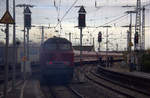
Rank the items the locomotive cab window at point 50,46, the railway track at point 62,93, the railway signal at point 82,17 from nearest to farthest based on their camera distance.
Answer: the railway track at point 62,93
the locomotive cab window at point 50,46
the railway signal at point 82,17

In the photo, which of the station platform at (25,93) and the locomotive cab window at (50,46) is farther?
the locomotive cab window at (50,46)

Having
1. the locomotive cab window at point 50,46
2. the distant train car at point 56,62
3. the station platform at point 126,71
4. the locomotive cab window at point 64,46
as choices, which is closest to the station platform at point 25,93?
the distant train car at point 56,62

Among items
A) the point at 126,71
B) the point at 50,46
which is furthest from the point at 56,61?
the point at 126,71

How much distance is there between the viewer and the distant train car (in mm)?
23438

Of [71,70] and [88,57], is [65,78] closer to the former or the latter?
[71,70]

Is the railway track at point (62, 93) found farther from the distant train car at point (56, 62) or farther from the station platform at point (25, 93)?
the distant train car at point (56, 62)

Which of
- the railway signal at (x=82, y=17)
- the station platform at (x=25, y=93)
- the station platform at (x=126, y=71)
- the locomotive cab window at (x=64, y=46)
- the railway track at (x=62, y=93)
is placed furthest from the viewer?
the station platform at (x=126, y=71)

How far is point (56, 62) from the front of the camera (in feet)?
77.6

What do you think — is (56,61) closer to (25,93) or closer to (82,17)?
(25,93)

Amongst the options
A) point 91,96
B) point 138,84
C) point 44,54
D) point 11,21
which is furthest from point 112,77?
point 11,21

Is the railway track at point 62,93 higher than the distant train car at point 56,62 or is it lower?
lower

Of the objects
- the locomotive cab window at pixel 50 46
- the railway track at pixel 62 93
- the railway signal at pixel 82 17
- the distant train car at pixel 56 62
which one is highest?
the railway signal at pixel 82 17

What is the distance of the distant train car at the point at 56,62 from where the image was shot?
2344 cm

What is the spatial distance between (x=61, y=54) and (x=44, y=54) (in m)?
1.33
